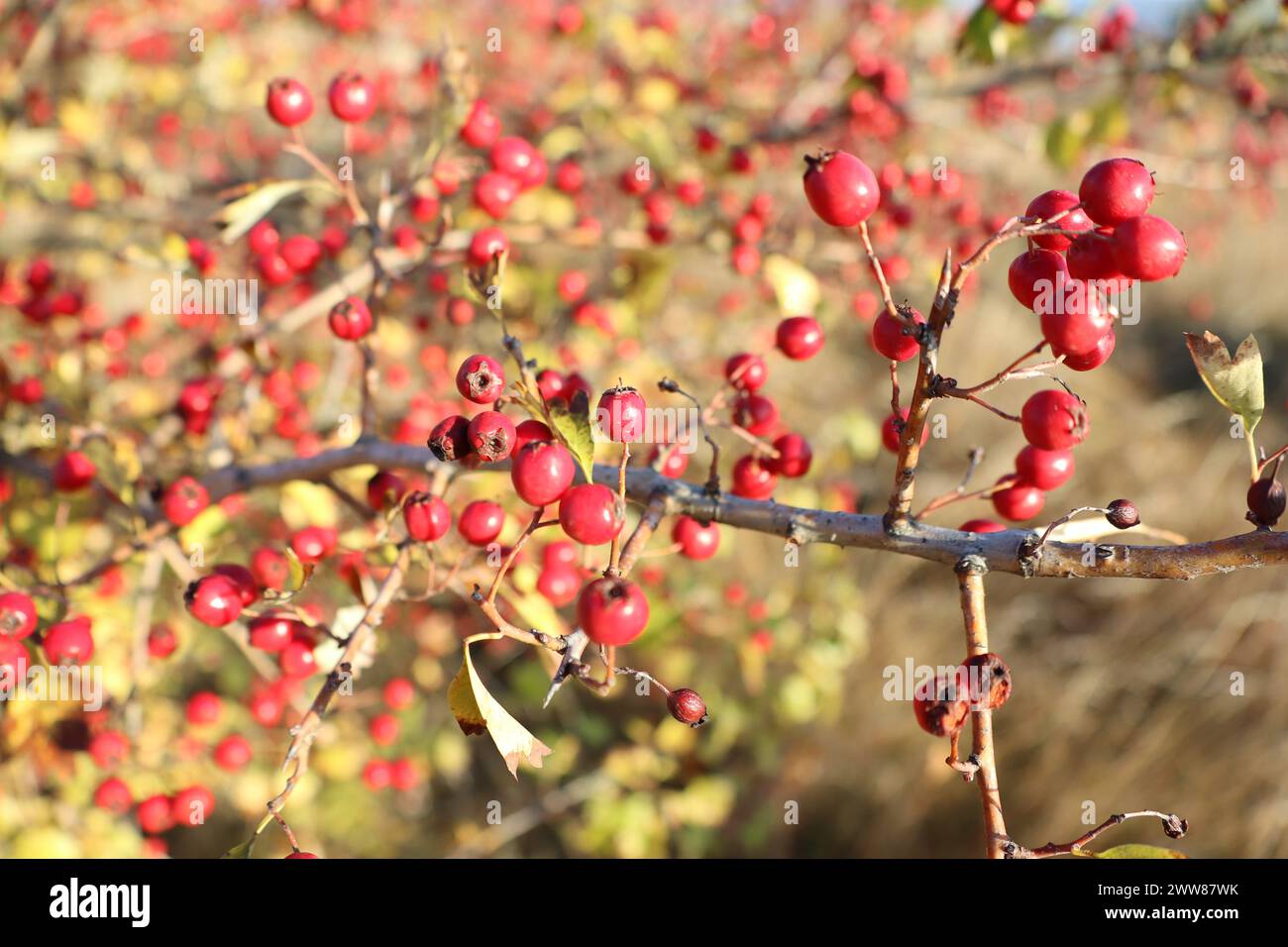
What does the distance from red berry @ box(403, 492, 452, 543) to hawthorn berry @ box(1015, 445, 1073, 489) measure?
3.41ft

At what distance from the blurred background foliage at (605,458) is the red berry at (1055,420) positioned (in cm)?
87

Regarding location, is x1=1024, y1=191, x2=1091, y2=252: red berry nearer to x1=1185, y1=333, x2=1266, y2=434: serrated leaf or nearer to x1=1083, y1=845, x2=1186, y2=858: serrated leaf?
x1=1185, y1=333, x2=1266, y2=434: serrated leaf

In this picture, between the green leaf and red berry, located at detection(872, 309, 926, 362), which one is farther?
red berry, located at detection(872, 309, 926, 362)

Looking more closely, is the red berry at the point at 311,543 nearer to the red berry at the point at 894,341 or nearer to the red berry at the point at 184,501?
the red berry at the point at 184,501

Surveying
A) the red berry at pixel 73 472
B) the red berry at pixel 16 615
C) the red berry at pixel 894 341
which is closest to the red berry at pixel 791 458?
the red berry at pixel 894 341

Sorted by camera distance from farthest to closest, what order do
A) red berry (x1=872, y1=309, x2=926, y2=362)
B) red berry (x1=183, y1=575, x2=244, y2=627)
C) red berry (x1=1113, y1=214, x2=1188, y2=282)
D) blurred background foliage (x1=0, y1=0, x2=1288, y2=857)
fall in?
blurred background foliage (x1=0, y1=0, x2=1288, y2=857)
red berry (x1=183, y1=575, x2=244, y2=627)
red berry (x1=872, y1=309, x2=926, y2=362)
red berry (x1=1113, y1=214, x2=1188, y2=282)

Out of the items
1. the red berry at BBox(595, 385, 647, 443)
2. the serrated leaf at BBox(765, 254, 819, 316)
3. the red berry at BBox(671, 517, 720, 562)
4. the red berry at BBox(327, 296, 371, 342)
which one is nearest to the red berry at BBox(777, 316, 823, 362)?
the serrated leaf at BBox(765, 254, 819, 316)

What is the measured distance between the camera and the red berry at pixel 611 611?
1073 millimetres

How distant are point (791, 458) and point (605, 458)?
27.4 inches

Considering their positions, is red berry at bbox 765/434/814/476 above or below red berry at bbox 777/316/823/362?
below

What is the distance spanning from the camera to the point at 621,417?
3.99 ft

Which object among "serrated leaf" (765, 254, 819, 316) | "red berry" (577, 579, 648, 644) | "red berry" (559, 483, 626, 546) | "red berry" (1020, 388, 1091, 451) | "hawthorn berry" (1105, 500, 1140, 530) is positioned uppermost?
"serrated leaf" (765, 254, 819, 316)

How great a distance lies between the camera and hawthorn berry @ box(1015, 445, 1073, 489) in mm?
1485

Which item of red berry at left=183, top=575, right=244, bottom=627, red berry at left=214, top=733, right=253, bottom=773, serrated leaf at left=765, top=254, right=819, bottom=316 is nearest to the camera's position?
red berry at left=183, top=575, right=244, bottom=627
